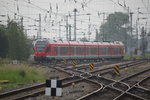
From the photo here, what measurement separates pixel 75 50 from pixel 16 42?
7864 millimetres

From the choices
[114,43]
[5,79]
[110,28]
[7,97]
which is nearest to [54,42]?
[114,43]

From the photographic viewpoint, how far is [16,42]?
3666 cm

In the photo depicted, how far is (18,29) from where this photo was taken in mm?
37656

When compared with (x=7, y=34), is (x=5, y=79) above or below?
below

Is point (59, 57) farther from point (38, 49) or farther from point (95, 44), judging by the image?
point (95, 44)

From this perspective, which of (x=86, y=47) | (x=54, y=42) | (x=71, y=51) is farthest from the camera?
(x=86, y=47)

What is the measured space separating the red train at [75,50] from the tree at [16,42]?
1.73 m

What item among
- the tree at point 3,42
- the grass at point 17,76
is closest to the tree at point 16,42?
the tree at point 3,42

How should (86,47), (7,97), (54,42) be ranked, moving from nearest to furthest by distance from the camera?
(7,97) → (54,42) → (86,47)

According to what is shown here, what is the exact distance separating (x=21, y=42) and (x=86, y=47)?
9.33 m

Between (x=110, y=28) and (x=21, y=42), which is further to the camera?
(x=110, y=28)

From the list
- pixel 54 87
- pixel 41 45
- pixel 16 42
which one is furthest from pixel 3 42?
pixel 54 87

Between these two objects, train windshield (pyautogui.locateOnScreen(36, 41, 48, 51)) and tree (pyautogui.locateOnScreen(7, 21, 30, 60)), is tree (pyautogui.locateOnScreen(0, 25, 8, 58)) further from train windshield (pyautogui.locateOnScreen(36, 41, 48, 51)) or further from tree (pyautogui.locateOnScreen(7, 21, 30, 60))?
train windshield (pyautogui.locateOnScreen(36, 41, 48, 51))

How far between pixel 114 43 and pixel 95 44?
542cm
